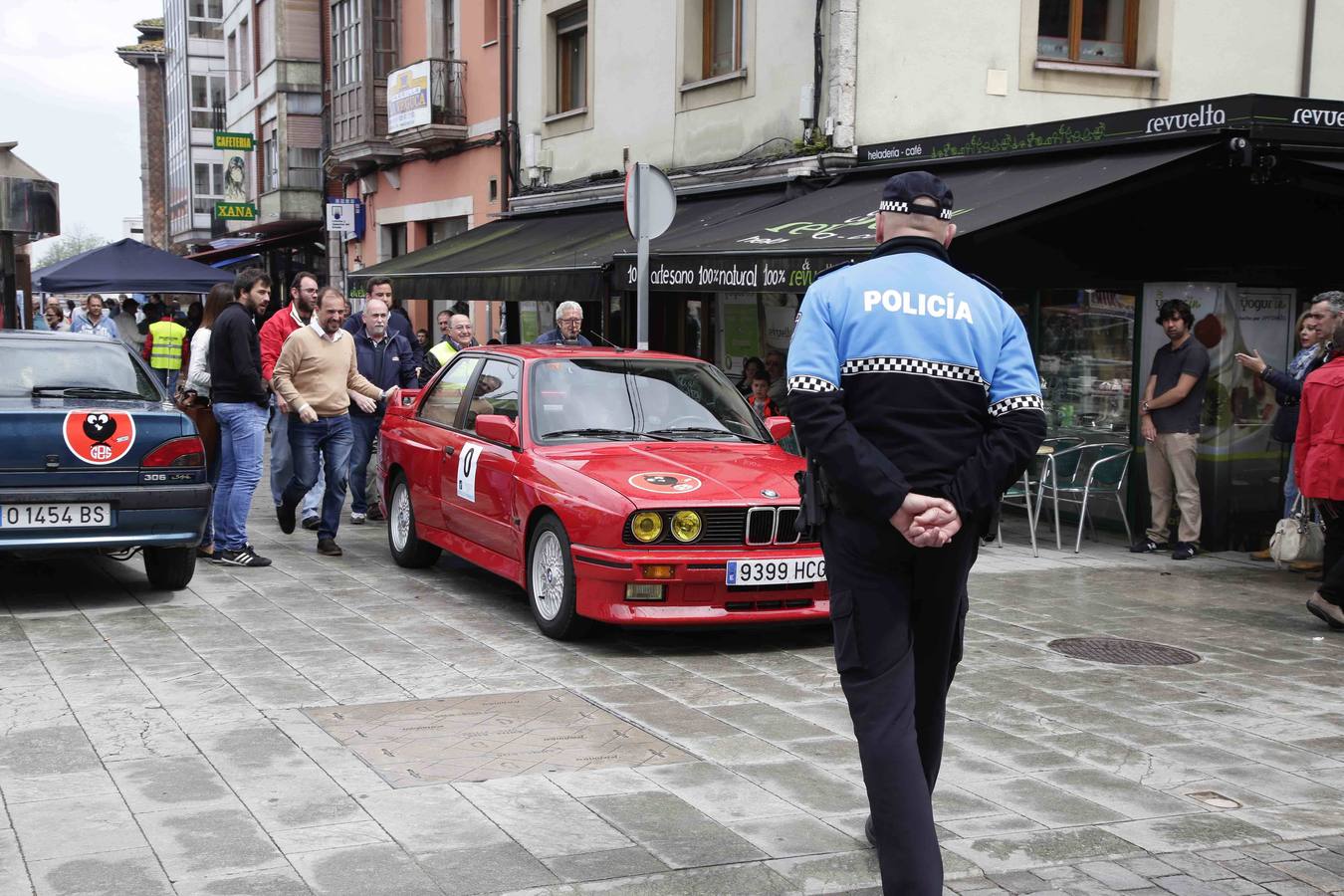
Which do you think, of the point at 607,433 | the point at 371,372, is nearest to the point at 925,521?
the point at 607,433

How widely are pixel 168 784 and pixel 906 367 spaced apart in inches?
116

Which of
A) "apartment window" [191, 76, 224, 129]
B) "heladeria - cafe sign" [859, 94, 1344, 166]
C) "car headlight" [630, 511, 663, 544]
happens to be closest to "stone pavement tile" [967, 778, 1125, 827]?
"car headlight" [630, 511, 663, 544]

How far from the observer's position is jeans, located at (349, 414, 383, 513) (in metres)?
11.9

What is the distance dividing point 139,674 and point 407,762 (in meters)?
1.98

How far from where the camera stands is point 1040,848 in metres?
4.53

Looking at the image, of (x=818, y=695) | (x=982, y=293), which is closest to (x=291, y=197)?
(x=818, y=695)

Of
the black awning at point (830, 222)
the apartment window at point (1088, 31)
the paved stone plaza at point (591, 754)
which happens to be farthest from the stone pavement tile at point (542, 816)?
the apartment window at point (1088, 31)

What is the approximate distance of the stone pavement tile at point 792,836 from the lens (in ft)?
14.6

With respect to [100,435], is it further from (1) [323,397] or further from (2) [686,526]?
(2) [686,526]

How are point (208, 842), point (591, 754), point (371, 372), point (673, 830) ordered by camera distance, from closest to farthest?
1. point (208, 842)
2. point (673, 830)
3. point (591, 754)
4. point (371, 372)

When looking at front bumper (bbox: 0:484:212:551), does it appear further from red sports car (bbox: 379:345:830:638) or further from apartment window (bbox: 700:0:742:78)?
apartment window (bbox: 700:0:742:78)

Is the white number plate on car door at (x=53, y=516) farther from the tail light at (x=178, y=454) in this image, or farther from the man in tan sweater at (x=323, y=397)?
the man in tan sweater at (x=323, y=397)

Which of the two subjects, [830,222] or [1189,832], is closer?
[1189,832]

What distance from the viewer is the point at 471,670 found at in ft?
22.6
